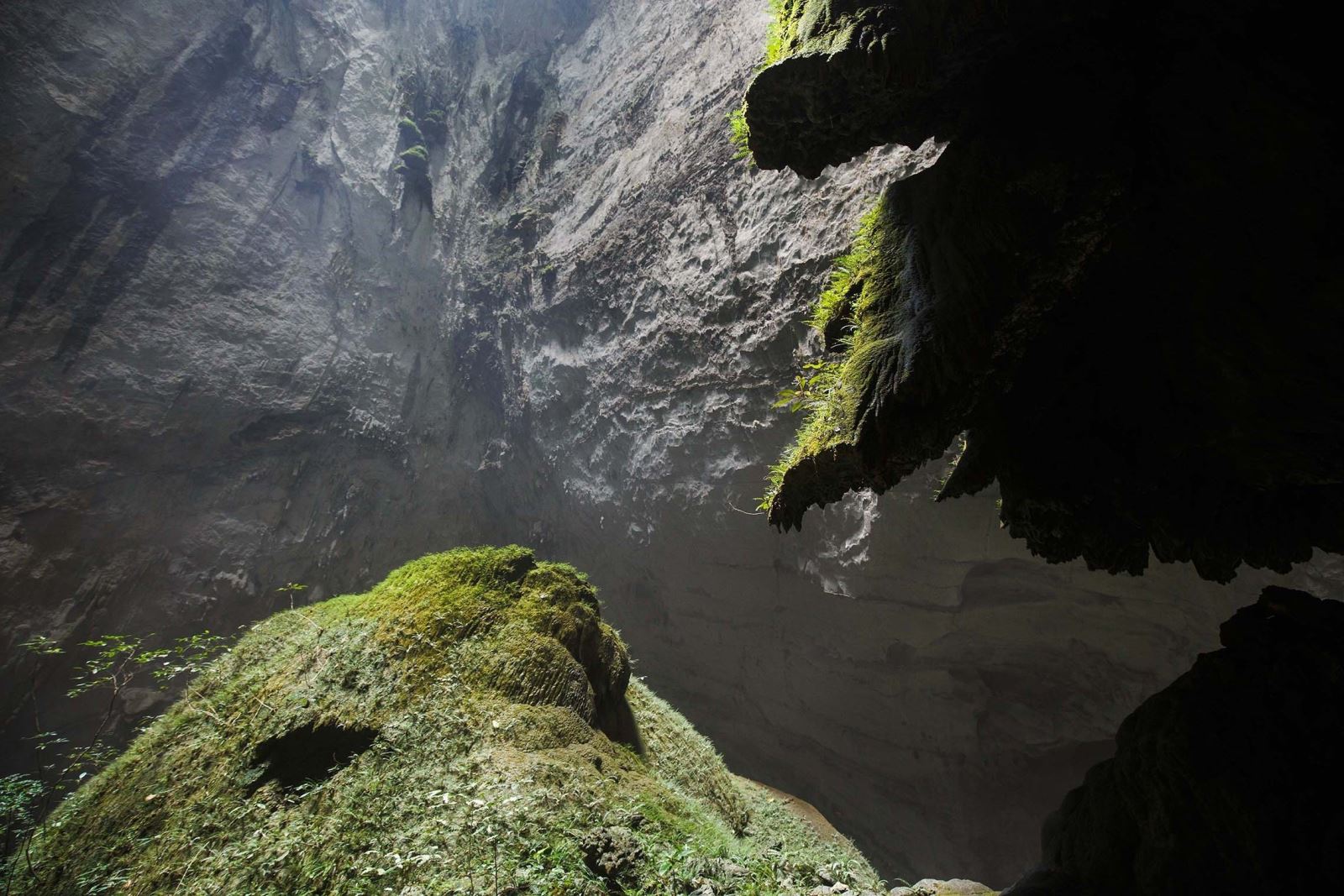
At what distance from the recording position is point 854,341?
336 centimetres

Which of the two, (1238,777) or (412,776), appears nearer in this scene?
(1238,777)

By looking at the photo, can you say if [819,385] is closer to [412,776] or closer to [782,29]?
[782,29]

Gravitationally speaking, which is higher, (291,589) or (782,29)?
(782,29)

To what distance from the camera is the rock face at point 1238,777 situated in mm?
2420

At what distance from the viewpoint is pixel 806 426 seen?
12.0 feet

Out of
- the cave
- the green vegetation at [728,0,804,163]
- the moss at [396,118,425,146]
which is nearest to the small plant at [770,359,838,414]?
the green vegetation at [728,0,804,163]

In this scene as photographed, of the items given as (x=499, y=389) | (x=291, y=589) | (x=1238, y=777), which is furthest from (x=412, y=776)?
(x=499, y=389)

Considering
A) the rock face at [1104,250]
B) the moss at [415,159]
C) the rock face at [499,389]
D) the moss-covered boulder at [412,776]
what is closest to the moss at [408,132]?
the rock face at [499,389]

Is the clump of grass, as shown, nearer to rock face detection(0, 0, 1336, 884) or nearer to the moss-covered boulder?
rock face detection(0, 0, 1336, 884)

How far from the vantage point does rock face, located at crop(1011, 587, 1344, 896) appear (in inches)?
95.3

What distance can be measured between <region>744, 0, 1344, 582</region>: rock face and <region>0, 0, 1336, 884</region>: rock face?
4035mm

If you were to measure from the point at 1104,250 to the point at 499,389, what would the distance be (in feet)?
50.3

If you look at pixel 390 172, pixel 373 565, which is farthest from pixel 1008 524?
pixel 390 172

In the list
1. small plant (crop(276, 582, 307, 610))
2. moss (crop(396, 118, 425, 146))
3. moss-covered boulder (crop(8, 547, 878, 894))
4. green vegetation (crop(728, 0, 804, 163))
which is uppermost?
moss (crop(396, 118, 425, 146))
